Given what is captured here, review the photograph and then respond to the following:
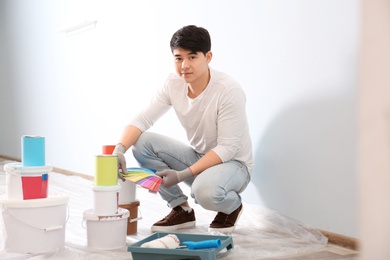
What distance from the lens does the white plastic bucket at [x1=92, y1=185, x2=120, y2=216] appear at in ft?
5.29

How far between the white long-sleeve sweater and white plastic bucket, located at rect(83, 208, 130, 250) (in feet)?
1.41

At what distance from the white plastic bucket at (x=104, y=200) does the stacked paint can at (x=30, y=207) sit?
11cm

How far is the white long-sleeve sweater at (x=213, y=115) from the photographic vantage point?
182cm

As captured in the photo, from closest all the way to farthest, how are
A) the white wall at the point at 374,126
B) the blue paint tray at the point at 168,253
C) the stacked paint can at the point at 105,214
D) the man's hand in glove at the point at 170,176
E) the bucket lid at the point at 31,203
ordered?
the white wall at the point at 374,126, the blue paint tray at the point at 168,253, the bucket lid at the point at 31,203, the stacked paint can at the point at 105,214, the man's hand in glove at the point at 170,176

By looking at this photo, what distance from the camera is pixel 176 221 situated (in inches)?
76.5

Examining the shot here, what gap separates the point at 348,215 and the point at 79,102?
7.27ft

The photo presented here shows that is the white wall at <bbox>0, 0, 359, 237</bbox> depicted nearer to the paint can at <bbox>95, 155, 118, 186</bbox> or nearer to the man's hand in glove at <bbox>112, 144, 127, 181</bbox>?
the man's hand in glove at <bbox>112, 144, 127, 181</bbox>

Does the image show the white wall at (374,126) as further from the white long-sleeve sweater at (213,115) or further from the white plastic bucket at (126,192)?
the white plastic bucket at (126,192)

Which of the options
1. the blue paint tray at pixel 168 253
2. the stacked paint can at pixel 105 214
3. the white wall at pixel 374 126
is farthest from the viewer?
the stacked paint can at pixel 105 214

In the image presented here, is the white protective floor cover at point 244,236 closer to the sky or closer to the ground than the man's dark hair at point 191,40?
closer to the ground

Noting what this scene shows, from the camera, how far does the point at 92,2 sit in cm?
321

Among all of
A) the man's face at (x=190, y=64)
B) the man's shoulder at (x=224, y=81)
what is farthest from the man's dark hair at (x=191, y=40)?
the man's shoulder at (x=224, y=81)

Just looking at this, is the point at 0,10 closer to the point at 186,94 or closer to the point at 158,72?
the point at 158,72

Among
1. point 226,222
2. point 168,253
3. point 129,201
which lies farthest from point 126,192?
point 168,253
